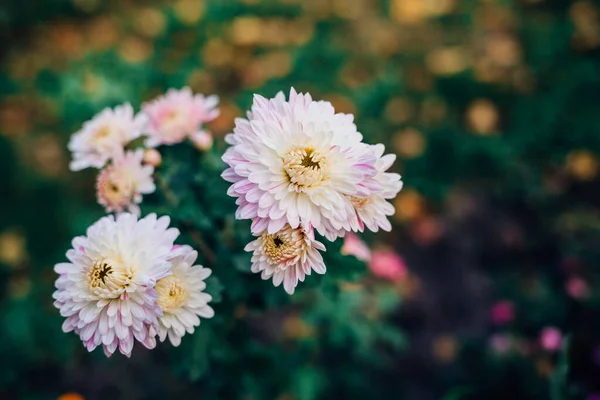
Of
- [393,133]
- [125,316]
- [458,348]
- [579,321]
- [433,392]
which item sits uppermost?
[393,133]

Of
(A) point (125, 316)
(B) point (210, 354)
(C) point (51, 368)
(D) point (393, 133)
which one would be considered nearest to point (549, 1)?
(D) point (393, 133)

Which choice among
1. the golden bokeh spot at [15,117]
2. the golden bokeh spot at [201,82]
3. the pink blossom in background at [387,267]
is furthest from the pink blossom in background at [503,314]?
the golden bokeh spot at [15,117]

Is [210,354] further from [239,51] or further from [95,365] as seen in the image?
[239,51]

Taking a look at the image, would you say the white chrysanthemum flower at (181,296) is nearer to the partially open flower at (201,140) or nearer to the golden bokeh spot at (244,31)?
the partially open flower at (201,140)

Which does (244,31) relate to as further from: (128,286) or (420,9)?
(128,286)

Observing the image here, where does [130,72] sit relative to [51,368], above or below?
above
